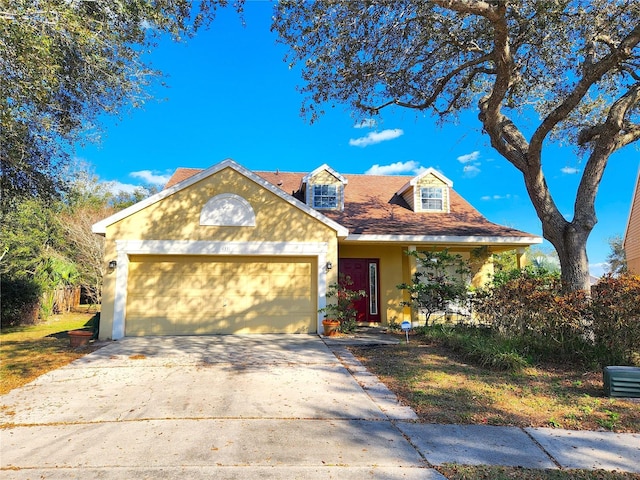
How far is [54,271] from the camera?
54.7 ft

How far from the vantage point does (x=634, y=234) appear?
19.3 meters

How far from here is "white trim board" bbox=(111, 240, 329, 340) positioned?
1012 centimetres

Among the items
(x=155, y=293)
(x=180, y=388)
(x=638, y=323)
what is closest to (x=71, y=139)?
(x=155, y=293)

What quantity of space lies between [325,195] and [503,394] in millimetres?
9951

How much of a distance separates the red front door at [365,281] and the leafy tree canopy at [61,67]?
783 cm

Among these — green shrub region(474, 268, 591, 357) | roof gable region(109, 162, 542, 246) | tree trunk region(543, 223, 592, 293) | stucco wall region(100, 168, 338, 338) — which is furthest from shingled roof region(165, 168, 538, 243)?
green shrub region(474, 268, 591, 357)

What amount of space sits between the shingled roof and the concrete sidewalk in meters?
6.77

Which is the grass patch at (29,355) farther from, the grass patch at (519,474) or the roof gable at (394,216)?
the grass patch at (519,474)

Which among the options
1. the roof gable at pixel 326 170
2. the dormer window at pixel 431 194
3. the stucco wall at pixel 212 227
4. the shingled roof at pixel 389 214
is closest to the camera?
the stucco wall at pixel 212 227

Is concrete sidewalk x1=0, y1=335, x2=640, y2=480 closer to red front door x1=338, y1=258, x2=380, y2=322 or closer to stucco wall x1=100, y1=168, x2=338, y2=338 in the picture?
stucco wall x1=100, y1=168, x2=338, y2=338

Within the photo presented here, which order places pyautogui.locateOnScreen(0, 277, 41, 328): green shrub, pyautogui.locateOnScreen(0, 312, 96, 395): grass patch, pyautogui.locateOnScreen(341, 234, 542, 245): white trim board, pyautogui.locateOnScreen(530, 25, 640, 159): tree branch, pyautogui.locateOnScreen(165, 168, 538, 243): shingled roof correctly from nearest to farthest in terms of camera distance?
pyautogui.locateOnScreen(0, 312, 96, 395): grass patch → pyautogui.locateOnScreen(530, 25, 640, 159): tree branch → pyautogui.locateOnScreen(341, 234, 542, 245): white trim board → pyautogui.locateOnScreen(165, 168, 538, 243): shingled roof → pyautogui.locateOnScreen(0, 277, 41, 328): green shrub

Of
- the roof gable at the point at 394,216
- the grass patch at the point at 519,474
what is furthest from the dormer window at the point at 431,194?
the grass patch at the point at 519,474

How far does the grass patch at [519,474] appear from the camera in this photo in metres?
3.33

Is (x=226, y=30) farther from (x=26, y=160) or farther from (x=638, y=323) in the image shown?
(x=638, y=323)
